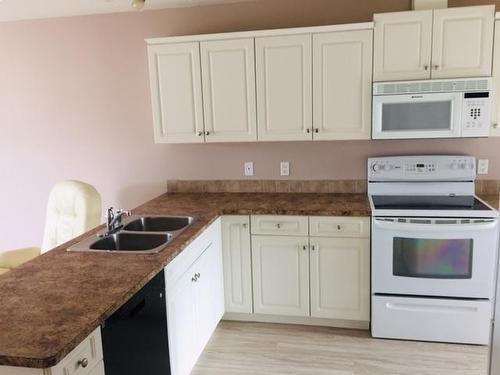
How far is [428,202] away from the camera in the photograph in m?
2.90

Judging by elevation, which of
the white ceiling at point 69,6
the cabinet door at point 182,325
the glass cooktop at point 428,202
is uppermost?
the white ceiling at point 69,6

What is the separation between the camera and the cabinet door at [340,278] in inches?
112

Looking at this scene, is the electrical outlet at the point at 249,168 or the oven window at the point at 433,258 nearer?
the oven window at the point at 433,258

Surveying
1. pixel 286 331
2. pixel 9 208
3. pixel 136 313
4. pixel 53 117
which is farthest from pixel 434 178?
pixel 9 208

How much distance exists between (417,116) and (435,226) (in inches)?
29.4

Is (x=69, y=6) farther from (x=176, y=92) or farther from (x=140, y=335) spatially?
(x=140, y=335)

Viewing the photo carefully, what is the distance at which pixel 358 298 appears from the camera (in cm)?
289

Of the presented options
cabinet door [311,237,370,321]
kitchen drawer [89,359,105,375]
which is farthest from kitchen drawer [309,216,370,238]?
kitchen drawer [89,359,105,375]

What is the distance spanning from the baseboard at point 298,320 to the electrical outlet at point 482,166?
1394 mm

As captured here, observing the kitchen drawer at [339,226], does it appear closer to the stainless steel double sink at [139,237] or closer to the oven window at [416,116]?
the oven window at [416,116]

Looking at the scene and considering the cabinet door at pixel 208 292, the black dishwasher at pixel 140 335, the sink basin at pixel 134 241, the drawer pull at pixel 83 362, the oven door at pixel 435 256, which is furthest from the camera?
the oven door at pixel 435 256

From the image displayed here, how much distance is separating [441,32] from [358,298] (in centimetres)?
183

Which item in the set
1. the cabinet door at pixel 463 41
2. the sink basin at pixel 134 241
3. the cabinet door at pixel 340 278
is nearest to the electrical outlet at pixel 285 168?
the cabinet door at pixel 340 278

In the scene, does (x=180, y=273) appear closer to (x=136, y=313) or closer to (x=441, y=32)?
(x=136, y=313)
